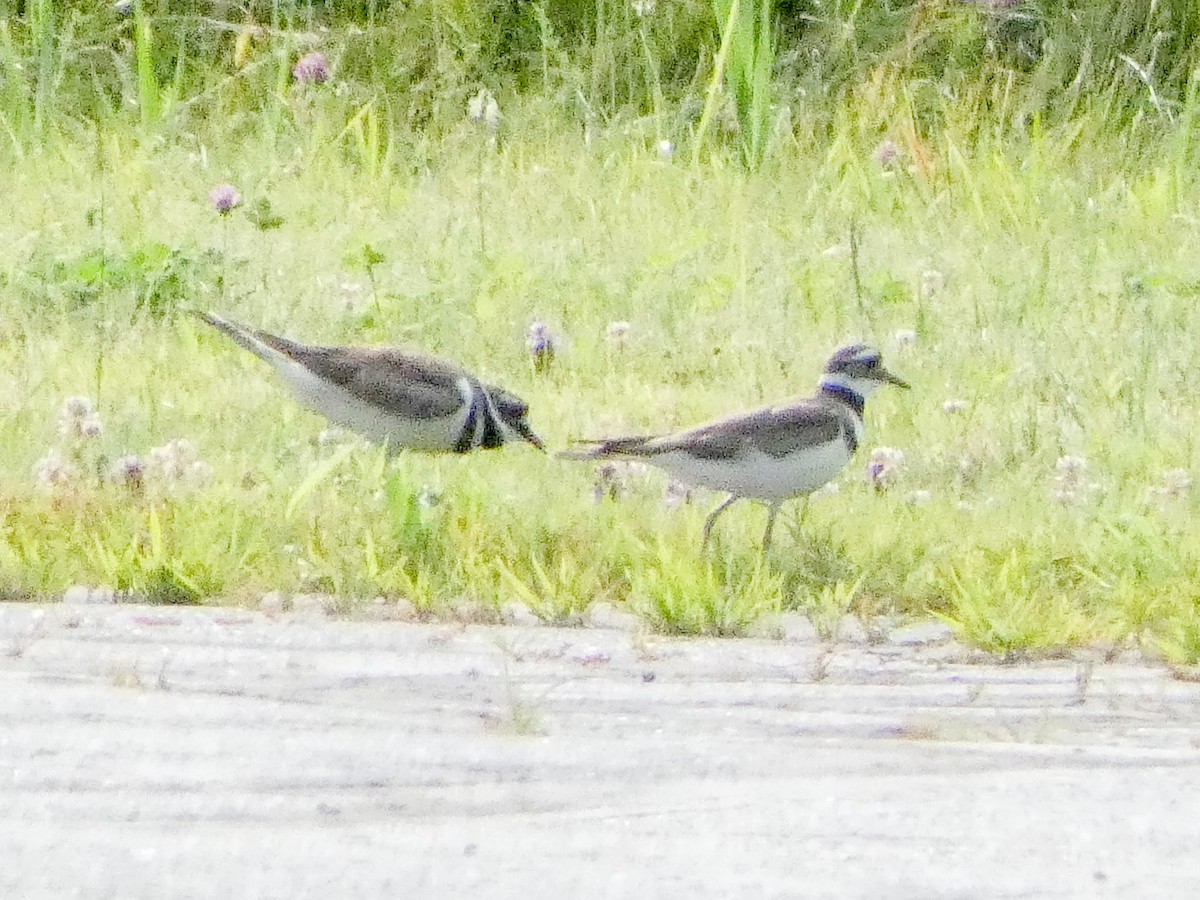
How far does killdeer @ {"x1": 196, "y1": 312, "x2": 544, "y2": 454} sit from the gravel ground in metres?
1.20

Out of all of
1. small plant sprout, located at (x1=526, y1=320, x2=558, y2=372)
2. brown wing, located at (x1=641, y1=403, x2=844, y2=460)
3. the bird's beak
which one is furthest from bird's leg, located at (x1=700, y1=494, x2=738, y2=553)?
small plant sprout, located at (x1=526, y1=320, x2=558, y2=372)

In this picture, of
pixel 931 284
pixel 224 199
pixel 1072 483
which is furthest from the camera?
pixel 224 199

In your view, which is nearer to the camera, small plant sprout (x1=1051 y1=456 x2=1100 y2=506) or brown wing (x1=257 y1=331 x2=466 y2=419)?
small plant sprout (x1=1051 y1=456 x2=1100 y2=506)

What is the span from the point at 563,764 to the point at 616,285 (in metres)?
3.98

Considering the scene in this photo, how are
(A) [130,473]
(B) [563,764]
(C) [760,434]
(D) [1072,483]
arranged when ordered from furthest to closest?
(D) [1072,483], (A) [130,473], (C) [760,434], (B) [563,764]

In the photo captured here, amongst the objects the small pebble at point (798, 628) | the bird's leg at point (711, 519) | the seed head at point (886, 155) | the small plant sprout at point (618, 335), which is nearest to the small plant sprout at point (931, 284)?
the small plant sprout at point (618, 335)

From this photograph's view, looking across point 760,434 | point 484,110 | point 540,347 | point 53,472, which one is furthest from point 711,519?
point 484,110

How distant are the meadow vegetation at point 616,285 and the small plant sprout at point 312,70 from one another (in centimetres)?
1

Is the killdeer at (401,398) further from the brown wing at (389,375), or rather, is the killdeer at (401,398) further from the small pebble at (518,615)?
the small pebble at (518,615)

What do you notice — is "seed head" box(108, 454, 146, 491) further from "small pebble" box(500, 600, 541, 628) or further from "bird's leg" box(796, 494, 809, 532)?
"bird's leg" box(796, 494, 809, 532)

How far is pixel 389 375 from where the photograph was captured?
5.58 metres

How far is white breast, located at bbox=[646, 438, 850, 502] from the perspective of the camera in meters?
4.78

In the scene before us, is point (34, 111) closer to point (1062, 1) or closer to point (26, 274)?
point (26, 274)

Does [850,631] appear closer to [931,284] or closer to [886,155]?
[931,284]
